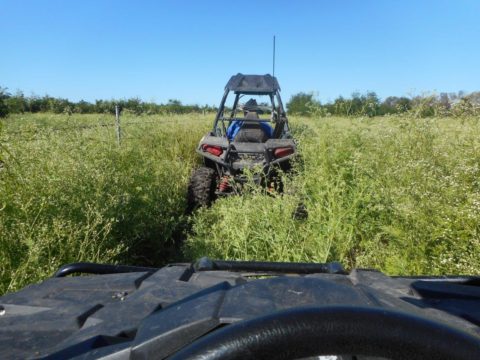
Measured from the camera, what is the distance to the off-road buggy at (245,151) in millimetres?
5504

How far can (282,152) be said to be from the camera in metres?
5.55

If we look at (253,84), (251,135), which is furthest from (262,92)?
(251,135)

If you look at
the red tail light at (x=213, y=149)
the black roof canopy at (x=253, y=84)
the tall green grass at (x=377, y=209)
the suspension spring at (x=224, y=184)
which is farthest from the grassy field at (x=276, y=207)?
the black roof canopy at (x=253, y=84)

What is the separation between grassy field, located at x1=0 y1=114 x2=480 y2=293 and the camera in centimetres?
303

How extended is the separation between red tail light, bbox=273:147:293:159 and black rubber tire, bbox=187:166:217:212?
2.95 feet

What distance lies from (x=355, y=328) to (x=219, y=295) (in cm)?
43

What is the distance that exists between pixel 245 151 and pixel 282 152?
526mm

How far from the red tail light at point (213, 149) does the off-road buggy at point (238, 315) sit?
13.4 feet

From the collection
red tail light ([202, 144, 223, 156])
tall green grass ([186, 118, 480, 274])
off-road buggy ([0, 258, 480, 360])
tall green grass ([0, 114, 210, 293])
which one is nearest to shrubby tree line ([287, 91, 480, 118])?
tall green grass ([186, 118, 480, 274])

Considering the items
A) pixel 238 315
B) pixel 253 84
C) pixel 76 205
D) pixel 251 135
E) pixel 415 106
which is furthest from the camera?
pixel 253 84

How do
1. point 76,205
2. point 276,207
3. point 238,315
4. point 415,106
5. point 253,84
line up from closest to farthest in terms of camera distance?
point 238,315, point 76,205, point 276,207, point 415,106, point 253,84

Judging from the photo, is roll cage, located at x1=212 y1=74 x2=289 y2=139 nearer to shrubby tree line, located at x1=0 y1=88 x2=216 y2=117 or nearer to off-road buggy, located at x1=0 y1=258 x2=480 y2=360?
shrubby tree line, located at x1=0 y1=88 x2=216 y2=117

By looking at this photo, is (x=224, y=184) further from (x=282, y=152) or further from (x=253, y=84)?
(x=253, y=84)

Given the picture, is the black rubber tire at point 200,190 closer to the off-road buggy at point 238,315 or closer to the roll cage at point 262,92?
the roll cage at point 262,92
